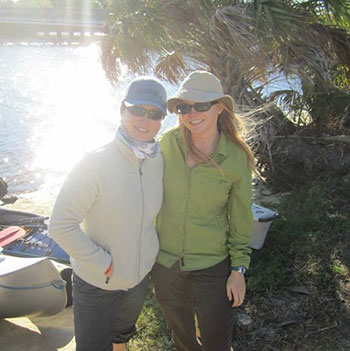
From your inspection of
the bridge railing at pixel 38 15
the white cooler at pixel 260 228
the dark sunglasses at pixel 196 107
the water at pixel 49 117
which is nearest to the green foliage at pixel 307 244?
the white cooler at pixel 260 228

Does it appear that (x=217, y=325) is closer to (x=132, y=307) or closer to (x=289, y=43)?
(x=132, y=307)

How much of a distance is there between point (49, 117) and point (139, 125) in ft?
66.5

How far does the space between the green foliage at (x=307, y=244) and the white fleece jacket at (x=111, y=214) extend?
1.96 meters

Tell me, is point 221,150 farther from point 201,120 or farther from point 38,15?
point 38,15

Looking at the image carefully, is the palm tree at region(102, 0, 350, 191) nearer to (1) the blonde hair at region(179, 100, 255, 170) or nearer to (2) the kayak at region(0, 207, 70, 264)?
(1) the blonde hair at region(179, 100, 255, 170)

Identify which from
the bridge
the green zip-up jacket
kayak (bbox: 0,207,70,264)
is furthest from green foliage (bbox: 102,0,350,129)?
the bridge

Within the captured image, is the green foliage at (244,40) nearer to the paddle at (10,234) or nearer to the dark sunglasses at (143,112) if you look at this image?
the paddle at (10,234)

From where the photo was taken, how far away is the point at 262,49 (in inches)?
224

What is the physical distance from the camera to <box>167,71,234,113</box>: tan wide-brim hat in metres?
2.47

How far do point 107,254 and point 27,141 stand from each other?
16.0 meters

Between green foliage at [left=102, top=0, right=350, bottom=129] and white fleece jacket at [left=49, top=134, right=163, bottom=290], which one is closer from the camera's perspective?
white fleece jacket at [left=49, top=134, right=163, bottom=290]

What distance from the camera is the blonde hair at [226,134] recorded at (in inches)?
100

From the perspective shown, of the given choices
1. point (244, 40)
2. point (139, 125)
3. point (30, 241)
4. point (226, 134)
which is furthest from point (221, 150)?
point (30, 241)

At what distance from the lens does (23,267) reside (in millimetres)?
4043
